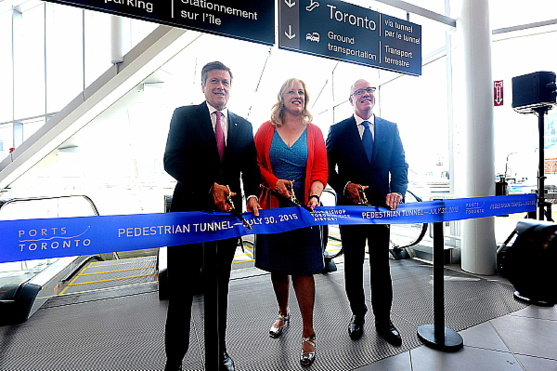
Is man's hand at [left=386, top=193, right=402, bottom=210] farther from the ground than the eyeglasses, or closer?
closer

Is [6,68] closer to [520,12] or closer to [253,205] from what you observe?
[253,205]

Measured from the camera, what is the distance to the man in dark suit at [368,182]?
2.35 metres

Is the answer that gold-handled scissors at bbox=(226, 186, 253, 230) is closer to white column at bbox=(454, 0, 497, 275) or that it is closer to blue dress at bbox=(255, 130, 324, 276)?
blue dress at bbox=(255, 130, 324, 276)

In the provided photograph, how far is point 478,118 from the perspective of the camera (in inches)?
156

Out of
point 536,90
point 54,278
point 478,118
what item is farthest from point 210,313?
point 536,90

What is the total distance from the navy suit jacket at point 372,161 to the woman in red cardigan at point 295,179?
26cm

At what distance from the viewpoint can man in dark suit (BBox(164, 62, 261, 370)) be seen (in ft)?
5.69

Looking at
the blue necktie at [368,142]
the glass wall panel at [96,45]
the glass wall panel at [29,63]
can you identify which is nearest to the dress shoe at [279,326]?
the blue necktie at [368,142]

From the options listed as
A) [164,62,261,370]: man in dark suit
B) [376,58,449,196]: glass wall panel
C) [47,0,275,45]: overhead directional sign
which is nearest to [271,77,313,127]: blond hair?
[164,62,261,370]: man in dark suit

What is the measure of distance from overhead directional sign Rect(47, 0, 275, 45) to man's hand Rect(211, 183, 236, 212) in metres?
1.62

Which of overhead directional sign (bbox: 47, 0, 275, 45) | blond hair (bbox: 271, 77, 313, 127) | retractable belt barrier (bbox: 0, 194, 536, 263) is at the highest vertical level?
overhead directional sign (bbox: 47, 0, 275, 45)

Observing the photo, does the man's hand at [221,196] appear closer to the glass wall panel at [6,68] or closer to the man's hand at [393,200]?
the man's hand at [393,200]

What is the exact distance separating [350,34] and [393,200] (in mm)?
1934

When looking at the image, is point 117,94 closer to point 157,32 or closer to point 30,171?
point 157,32
